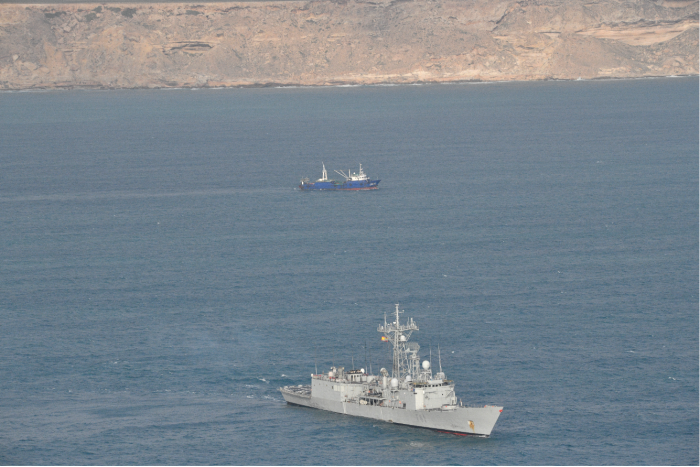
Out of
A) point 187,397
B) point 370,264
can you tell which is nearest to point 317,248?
point 370,264

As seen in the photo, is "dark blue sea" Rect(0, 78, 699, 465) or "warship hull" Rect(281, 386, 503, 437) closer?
"warship hull" Rect(281, 386, 503, 437)

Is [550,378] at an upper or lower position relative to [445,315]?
lower

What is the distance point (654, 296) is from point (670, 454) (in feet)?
155

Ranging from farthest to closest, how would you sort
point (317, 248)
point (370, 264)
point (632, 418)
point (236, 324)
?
point (317, 248), point (370, 264), point (236, 324), point (632, 418)

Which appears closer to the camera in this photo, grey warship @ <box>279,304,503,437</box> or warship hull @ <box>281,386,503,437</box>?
warship hull @ <box>281,386,503,437</box>

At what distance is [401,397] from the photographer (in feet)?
331

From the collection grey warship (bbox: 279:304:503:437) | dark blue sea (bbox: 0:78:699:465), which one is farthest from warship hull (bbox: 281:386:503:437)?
dark blue sea (bbox: 0:78:699:465)

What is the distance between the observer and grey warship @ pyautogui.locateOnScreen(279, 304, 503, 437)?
98062 millimetres

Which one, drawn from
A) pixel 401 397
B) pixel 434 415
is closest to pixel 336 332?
pixel 401 397

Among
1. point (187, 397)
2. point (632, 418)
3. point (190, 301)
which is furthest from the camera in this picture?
point (190, 301)

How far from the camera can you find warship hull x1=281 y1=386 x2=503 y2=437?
318 ft

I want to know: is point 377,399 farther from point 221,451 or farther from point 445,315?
point 445,315

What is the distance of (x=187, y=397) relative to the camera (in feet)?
357

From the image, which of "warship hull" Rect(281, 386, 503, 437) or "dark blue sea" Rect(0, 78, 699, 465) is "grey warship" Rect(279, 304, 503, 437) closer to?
"warship hull" Rect(281, 386, 503, 437)
